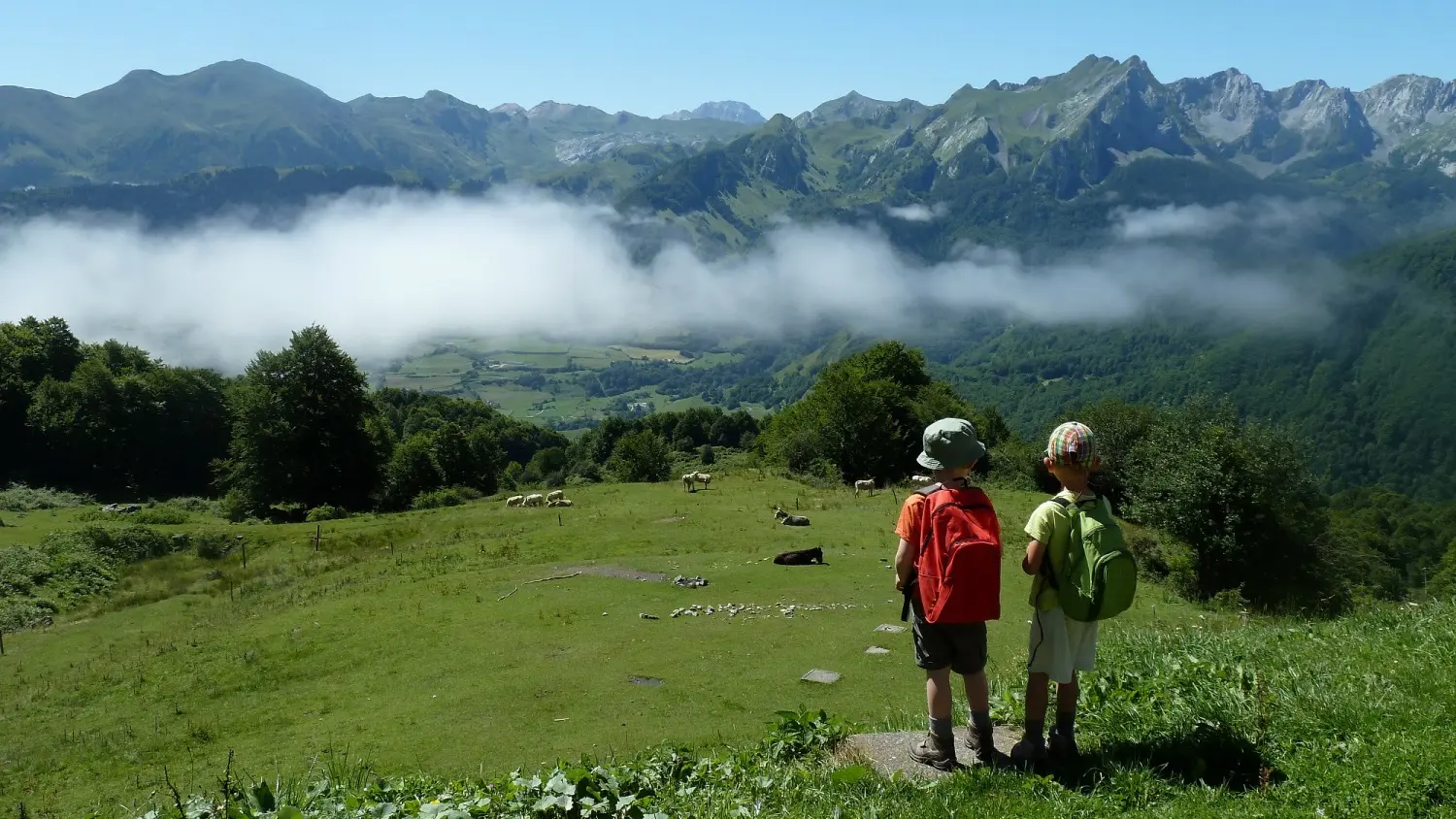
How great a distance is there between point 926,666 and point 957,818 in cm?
126

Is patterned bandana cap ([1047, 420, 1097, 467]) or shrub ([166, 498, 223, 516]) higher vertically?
patterned bandana cap ([1047, 420, 1097, 467])

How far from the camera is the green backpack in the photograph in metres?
6.74

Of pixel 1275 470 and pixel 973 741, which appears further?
pixel 1275 470

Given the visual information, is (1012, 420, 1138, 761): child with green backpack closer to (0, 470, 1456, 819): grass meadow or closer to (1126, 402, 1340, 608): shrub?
(0, 470, 1456, 819): grass meadow

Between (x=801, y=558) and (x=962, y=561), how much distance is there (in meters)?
17.1

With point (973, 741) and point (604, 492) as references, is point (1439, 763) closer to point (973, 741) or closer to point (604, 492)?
point (973, 741)

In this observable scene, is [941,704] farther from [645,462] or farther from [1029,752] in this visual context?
[645,462]

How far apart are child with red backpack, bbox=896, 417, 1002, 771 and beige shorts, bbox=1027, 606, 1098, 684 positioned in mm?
388

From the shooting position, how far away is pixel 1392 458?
651 ft

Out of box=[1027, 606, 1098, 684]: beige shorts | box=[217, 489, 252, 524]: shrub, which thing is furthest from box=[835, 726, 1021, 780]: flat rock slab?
box=[217, 489, 252, 524]: shrub

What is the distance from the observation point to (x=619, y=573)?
23062 mm

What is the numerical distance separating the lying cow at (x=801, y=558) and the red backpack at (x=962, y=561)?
54.8 feet

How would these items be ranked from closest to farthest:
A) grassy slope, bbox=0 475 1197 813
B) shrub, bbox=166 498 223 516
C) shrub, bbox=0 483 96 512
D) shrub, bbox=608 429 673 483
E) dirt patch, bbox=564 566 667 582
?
grassy slope, bbox=0 475 1197 813 < dirt patch, bbox=564 566 667 582 < shrub, bbox=0 483 96 512 < shrub, bbox=166 498 223 516 < shrub, bbox=608 429 673 483

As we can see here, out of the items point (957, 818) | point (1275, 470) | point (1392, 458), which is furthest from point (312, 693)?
point (1392, 458)
